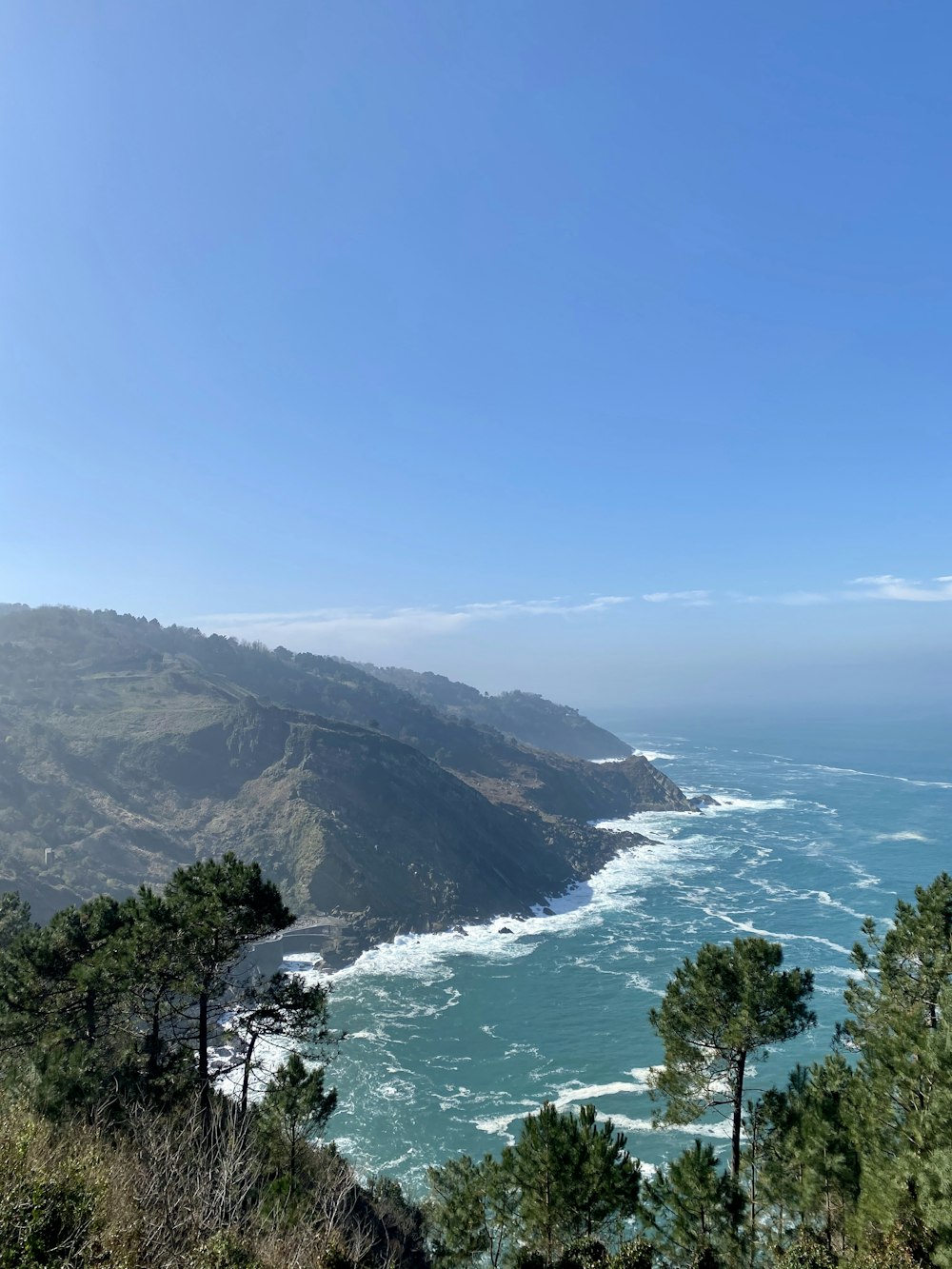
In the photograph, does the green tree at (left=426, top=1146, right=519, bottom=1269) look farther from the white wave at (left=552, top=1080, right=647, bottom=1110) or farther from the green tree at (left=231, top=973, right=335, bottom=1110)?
the white wave at (left=552, top=1080, right=647, bottom=1110)

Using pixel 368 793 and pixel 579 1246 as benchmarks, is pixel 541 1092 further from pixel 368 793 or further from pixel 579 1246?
pixel 368 793

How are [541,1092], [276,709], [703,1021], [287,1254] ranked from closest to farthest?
[287,1254] < [703,1021] < [541,1092] < [276,709]

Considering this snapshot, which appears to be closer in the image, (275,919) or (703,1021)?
(703,1021)

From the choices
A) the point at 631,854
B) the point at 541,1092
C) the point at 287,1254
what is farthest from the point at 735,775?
the point at 287,1254

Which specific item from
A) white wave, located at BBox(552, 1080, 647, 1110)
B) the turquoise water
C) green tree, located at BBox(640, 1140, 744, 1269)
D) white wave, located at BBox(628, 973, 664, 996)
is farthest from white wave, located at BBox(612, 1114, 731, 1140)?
green tree, located at BBox(640, 1140, 744, 1269)

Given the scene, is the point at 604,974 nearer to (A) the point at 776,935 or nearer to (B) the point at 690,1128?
(A) the point at 776,935

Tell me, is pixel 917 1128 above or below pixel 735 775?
above

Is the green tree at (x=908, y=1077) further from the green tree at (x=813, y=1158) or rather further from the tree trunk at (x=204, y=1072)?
the tree trunk at (x=204, y=1072)

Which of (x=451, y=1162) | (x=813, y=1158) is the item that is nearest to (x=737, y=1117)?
(x=813, y=1158)
